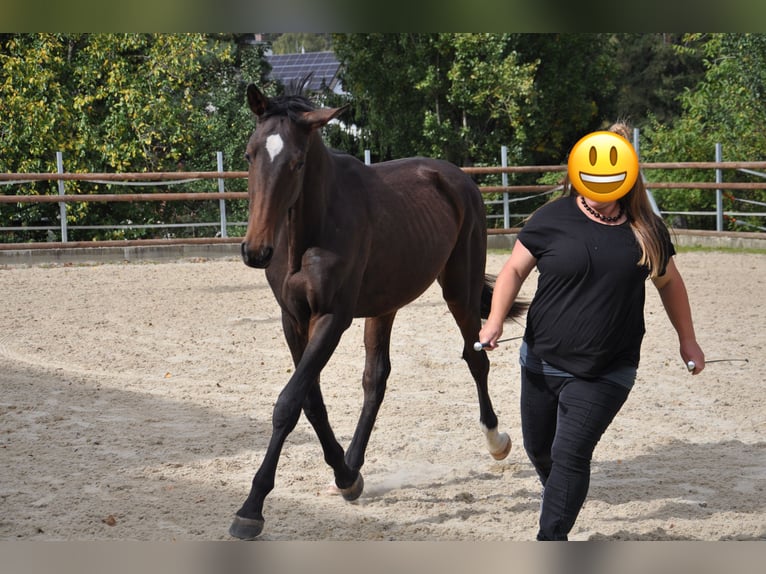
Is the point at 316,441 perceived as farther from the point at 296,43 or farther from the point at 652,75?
the point at 296,43

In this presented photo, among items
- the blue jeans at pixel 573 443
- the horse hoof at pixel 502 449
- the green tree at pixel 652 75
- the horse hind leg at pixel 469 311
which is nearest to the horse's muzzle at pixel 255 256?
the blue jeans at pixel 573 443

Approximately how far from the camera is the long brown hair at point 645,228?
8.59 feet

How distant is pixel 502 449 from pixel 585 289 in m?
2.15

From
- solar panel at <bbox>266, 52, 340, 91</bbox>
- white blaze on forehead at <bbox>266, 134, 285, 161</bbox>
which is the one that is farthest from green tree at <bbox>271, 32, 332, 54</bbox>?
white blaze on forehead at <bbox>266, 134, 285, 161</bbox>

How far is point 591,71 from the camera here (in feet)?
72.6

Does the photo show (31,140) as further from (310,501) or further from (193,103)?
(310,501)

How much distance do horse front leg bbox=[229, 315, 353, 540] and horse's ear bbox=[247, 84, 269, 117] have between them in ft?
2.89

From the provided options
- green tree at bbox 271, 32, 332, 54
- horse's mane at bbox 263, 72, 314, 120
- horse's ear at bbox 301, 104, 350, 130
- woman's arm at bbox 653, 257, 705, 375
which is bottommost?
woman's arm at bbox 653, 257, 705, 375

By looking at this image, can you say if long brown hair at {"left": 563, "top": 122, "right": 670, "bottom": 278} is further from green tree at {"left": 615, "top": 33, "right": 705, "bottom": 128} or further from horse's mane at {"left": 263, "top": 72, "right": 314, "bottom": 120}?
green tree at {"left": 615, "top": 33, "right": 705, "bottom": 128}

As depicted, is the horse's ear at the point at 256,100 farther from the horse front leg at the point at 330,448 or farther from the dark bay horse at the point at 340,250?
the horse front leg at the point at 330,448

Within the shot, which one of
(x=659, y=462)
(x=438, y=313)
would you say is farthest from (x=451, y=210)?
(x=438, y=313)

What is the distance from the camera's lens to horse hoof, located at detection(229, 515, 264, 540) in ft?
11.2

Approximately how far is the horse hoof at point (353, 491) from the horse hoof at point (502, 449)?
0.86 m
